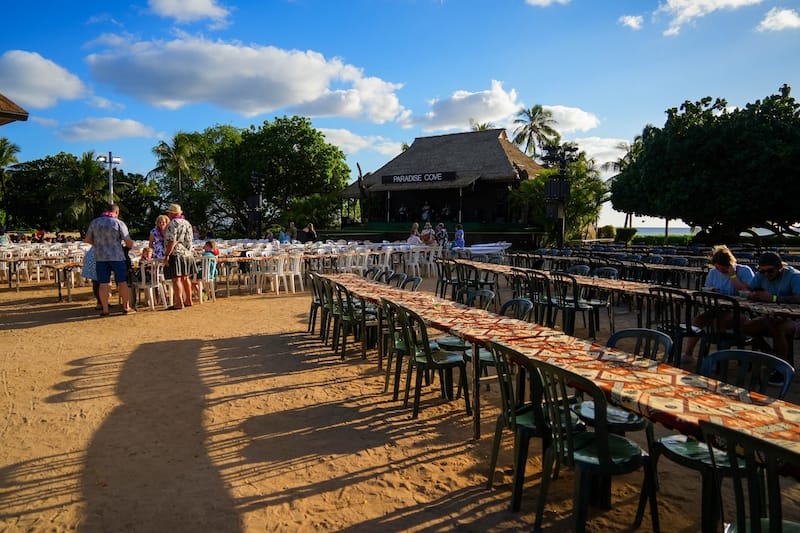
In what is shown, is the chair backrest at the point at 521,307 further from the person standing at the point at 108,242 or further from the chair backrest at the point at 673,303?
the person standing at the point at 108,242

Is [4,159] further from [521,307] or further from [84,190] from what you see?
[521,307]

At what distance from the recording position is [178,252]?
875 cm

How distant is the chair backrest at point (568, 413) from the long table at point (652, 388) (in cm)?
17

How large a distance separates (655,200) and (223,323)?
17905 millimetres

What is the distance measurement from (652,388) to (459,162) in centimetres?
2491

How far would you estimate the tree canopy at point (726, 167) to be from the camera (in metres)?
17.2

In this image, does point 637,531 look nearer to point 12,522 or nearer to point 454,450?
point 454,450

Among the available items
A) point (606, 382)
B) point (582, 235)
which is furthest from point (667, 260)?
point (582, 235)

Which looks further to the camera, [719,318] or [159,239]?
[159,239]

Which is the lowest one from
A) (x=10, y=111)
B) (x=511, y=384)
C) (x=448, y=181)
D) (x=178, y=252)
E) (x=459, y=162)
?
(x=511, y=384)

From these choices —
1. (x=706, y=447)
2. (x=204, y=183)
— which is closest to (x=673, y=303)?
(x=706, y=447)

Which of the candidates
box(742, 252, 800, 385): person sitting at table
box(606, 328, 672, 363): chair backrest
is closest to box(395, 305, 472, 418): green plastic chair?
box(606, 328, 672, 363): chair backrest

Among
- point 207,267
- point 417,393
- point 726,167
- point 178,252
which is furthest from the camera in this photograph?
point 726,167

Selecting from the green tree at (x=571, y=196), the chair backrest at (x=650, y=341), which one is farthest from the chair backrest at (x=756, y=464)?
the green tree at (x=571, y=196)
